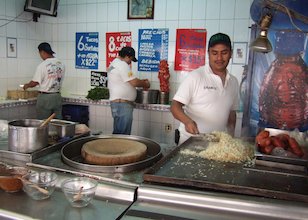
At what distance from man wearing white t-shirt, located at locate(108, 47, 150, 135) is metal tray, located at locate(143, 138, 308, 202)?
308 cm

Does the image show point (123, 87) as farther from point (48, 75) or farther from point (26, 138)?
point (26, 138)

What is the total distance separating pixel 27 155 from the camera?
1.81 metres

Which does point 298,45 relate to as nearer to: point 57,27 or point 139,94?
point 139,94

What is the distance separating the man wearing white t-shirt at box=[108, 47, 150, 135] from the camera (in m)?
4.68

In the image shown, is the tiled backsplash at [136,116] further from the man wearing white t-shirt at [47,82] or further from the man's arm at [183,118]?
the man's arm at [183,118]

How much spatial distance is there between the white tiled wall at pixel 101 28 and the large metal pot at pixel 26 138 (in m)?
3.31

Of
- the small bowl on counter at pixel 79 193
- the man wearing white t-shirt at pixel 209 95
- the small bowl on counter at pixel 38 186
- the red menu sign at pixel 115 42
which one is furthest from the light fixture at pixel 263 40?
the red menu sign at pixel 115 42

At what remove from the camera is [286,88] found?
12.0 ft

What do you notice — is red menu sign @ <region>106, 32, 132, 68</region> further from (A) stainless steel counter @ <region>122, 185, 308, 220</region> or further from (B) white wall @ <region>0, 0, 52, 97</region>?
(A) stainless steel counter @ <region>122, 185, 308, 220</region>

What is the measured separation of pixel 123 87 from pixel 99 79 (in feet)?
4.09

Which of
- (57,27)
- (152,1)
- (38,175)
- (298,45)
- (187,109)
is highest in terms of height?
(152,1)

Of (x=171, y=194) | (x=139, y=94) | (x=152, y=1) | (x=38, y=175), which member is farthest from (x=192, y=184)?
(x=152, y=1)

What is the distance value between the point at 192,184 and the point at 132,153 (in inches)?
18.3

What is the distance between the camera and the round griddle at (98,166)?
1676 millimetres
